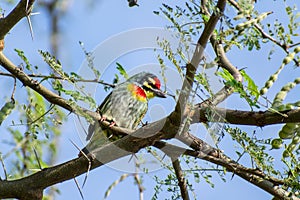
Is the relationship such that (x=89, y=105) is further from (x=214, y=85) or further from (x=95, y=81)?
(x=214, y=85)

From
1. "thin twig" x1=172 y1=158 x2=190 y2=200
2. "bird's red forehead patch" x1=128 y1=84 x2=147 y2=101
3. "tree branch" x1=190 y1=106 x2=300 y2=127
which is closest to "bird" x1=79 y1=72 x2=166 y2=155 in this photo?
"bird's red forehead patch" x1=128 y1=84 x2=147 y2=101

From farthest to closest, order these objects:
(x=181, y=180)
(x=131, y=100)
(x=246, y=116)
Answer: (x=131, y=100) < (x=181, y=180) < (x=246, y=116)

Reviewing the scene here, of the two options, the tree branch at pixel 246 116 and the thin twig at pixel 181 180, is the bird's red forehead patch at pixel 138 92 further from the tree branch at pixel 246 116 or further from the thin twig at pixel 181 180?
the tree branch at pixel 246 116

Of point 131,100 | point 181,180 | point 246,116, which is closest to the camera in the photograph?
point 246,116

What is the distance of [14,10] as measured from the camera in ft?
11.2

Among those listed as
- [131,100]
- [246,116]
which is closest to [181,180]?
[246,116]

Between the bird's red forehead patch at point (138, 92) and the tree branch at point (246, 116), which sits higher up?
the bird's red forehead patch at point (138, 92)

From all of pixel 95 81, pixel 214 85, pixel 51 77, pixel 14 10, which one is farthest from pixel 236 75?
pixel 14 10

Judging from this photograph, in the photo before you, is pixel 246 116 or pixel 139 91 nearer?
pixel 246 116

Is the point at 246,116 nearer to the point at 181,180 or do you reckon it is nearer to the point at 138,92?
the point at 181,180

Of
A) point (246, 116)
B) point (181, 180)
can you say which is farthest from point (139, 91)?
point (246, 116)

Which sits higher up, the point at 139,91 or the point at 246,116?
the point at 139,91

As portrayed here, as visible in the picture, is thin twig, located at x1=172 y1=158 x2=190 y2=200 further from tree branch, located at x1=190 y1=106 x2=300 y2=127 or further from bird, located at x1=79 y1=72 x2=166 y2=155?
bird, located at x1=79 y1=72 x2=166 y2=155

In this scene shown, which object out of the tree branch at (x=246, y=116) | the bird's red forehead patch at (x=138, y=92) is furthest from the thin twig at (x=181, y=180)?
the bird's red forehead patch at (x=138, y=92)
